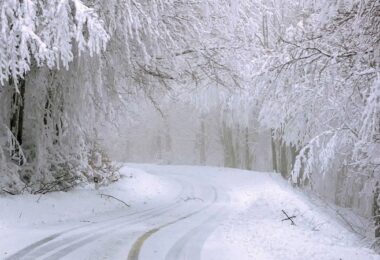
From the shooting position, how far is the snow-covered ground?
29.0 feet

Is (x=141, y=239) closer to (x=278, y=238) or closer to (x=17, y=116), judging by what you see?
(x=278, y=238)

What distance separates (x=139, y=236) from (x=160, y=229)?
4.02ft

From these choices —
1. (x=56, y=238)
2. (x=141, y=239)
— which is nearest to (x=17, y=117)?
(x=56, y=238)

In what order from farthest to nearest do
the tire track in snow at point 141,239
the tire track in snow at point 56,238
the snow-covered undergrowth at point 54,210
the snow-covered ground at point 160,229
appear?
the snow-covered undergrowth at point 54,210 → the snow-covered ground at point 160,229 → the tire track in snow at point 141,239 → the tire track in snow at point 56,238

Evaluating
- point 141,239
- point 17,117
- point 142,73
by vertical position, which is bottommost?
point 141,239

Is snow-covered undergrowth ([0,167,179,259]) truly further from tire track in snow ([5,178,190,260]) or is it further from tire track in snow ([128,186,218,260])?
tire track in snow ([128,186,218,260])

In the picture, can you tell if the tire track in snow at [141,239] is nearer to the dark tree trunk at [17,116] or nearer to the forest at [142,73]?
the forest at [142,73]

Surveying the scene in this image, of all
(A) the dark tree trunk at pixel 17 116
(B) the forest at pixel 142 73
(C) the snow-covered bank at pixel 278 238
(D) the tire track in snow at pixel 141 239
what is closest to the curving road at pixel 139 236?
(D) the tire track in snow at pixel 141 239

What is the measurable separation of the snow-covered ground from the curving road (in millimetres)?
18

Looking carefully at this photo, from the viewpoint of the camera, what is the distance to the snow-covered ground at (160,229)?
8852 mm

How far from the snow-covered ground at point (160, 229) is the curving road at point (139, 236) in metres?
0.02

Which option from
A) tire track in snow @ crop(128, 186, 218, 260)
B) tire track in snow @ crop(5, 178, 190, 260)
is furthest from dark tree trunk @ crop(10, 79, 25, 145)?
tire track in snow @ crop(128, 186, 218, 260)

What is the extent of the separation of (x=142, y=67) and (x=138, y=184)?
340 inches

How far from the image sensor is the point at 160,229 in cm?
1143
